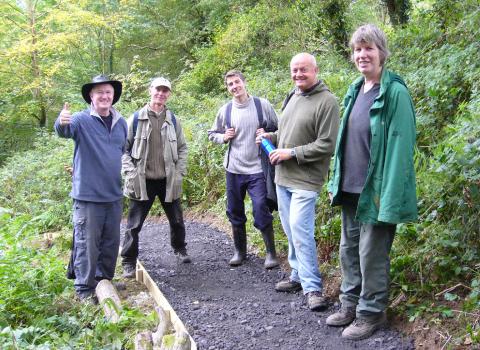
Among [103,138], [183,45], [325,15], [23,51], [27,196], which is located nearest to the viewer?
[103,138]

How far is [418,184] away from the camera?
485 cm

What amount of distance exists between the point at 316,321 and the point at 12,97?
1881 centimetres

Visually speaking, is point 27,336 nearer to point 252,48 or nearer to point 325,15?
point 325,15

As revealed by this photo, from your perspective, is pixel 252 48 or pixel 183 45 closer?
pixel 252 48

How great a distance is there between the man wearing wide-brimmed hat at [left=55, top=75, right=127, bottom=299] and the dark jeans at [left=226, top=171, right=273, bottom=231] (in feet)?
4.95

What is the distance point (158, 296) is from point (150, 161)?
1.62m

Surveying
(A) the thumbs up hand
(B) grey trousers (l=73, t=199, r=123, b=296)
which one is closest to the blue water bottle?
(B) grey trousers (l=73, t=199, r=123, b=296)

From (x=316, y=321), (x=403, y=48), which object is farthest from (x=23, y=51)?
(x=316, y=321)

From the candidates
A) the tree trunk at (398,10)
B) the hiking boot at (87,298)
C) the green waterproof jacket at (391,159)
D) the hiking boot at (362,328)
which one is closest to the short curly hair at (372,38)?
the green waterproof jacket at (391,159)

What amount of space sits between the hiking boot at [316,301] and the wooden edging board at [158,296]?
1202 millimetres

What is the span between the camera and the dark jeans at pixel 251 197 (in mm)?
5750

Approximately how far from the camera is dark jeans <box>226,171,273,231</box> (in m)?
5.75

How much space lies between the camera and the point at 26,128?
20.6m

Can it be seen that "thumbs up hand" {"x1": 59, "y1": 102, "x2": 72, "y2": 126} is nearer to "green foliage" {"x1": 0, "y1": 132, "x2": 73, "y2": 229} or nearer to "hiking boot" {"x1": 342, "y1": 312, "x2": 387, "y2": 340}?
"hiking boot" {"x1": 342, "y1": 312, "x2": 387, "y2": 340}
